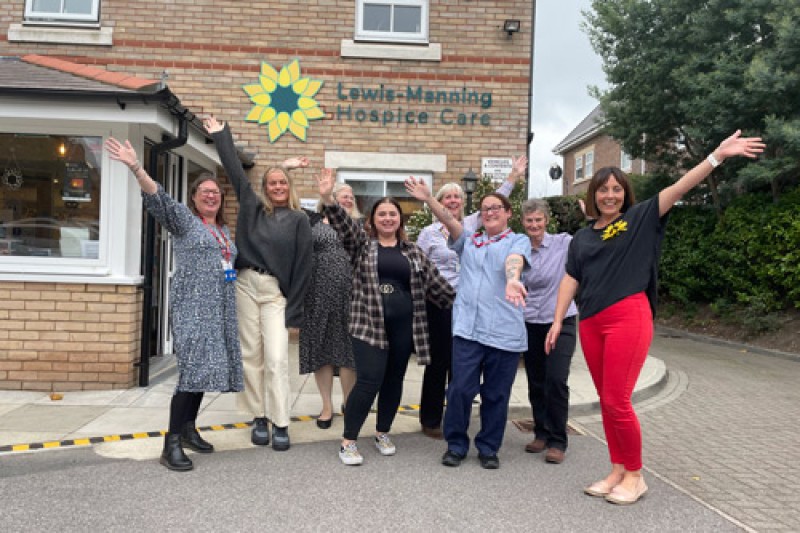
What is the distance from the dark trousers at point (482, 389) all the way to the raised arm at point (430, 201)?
72cm

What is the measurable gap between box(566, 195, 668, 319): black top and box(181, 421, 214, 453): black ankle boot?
8.56ft

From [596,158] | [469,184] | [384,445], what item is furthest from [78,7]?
[596,158]

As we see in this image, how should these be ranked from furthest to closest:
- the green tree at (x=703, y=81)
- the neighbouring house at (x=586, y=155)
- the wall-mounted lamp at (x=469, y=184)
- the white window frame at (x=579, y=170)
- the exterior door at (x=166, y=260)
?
the white window frame at (x=579, y=170) < the neighbouring house at (x=586, y=155) < the green tree at (x=703, y=81) < the wall-mounted lamp at (x=469, y=184) < the exterior door at (x=166, y=260)

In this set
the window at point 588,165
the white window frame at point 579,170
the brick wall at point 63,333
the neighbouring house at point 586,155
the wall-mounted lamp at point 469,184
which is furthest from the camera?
the white window frame at point 579,170

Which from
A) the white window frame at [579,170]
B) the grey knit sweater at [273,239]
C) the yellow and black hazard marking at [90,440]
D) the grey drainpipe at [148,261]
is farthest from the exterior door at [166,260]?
the white window frame at [579,170]

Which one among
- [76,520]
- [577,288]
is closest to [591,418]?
[577,288]

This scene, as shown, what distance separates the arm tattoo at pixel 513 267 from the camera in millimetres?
3873

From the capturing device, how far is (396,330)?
4211 mm

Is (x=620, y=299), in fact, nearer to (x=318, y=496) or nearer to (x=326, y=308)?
(x=318, y=496)

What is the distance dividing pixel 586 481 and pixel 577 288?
47.4 inches

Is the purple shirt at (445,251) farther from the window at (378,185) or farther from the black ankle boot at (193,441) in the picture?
the window at (378,185)

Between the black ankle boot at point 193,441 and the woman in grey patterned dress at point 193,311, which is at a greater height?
the woman in grey patterned dress at point 193,311

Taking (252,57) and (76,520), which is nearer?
(76,520)

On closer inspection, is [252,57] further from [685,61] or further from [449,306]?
[685,61]
